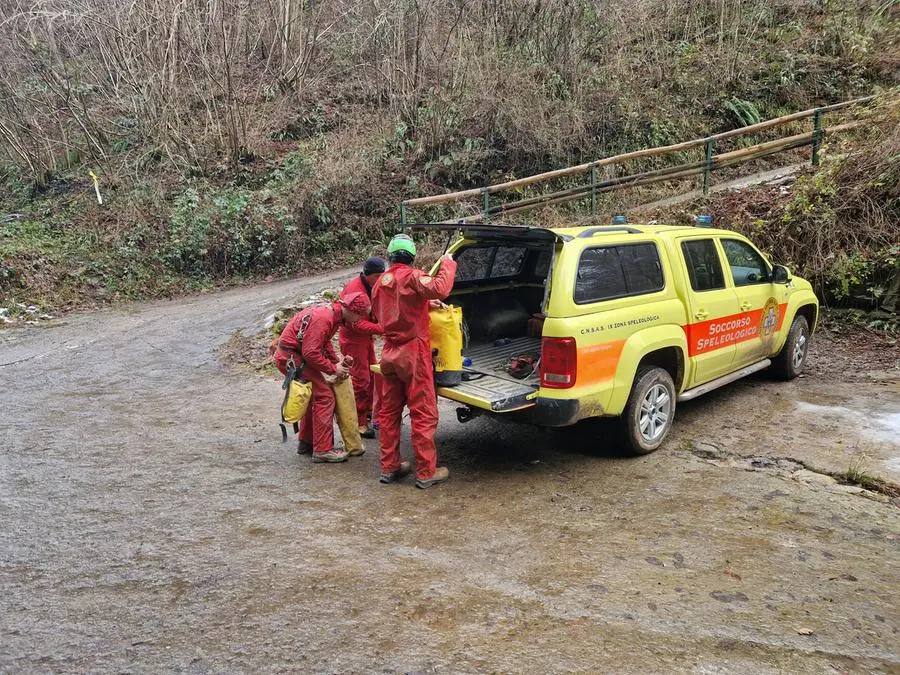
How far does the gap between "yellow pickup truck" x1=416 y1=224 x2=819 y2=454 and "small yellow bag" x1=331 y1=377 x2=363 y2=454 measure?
37.1 inches

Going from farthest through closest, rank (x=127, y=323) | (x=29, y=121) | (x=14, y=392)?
(x=29, y=121)
(x=127, y=323)
(x=14, y=392)

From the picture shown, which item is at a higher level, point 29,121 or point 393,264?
point 29,121

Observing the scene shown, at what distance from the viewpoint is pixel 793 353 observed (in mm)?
6852

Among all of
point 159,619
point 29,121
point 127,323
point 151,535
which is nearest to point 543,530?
point 159,619

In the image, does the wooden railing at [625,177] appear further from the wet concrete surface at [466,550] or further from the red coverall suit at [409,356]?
the red coverall suit at [409,356]

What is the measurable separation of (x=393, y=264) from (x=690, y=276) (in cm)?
261

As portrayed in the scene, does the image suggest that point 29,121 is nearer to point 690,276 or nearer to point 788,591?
point 690,276

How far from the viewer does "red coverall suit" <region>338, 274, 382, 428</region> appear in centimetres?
566

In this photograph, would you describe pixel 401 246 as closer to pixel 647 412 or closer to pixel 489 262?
pixel 489 262

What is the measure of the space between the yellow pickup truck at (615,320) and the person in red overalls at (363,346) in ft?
2.39

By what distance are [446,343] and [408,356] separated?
372 millimetres

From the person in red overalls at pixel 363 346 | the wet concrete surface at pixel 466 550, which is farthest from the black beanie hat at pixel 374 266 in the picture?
the wet concrete surface at pixel 466 550

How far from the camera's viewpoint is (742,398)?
6461 millimetres

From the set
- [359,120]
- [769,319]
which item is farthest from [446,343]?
[359,120]
